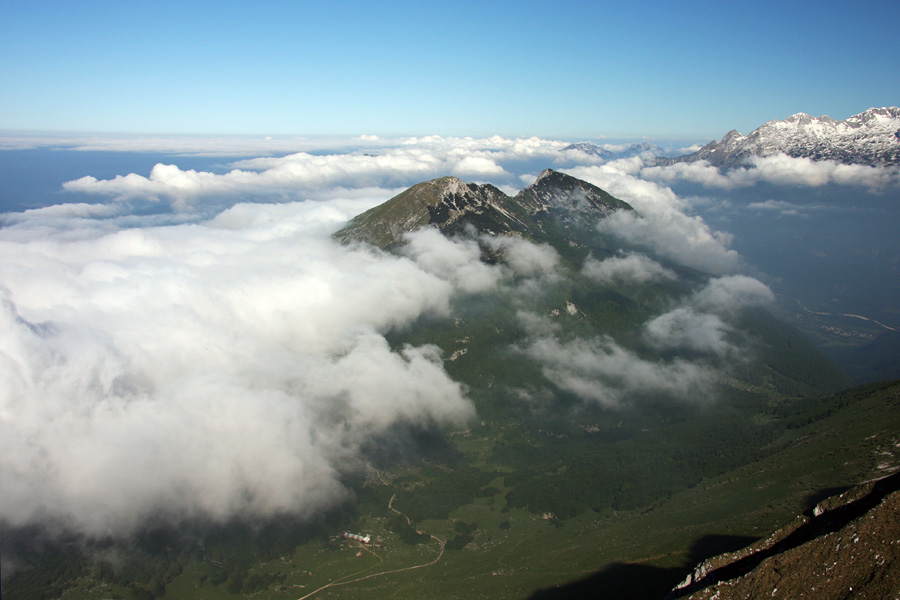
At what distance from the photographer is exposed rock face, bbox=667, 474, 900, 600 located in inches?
1761

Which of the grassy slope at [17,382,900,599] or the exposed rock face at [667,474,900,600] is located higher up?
the exposed rock face at [667,474,900,600]

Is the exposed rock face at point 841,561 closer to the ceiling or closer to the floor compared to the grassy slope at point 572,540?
closer to the ceiling

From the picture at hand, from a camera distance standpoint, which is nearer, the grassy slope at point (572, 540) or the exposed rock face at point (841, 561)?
the exposed rock face at point (841, 561)

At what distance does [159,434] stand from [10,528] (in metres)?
45.6

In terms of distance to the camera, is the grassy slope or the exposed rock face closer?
the exposed rock face

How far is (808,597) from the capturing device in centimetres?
4616

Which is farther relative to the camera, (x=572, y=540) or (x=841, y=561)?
(x=572, y=540)

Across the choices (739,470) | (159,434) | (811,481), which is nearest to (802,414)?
(739,470)

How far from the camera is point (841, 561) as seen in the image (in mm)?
47000

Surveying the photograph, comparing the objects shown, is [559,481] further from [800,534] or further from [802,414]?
[800,534]

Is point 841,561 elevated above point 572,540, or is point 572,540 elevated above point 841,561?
point 841,561

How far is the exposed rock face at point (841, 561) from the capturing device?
44.7 metres

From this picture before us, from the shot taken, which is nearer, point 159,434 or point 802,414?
point 159,434

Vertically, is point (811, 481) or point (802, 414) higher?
point (811, 481)
